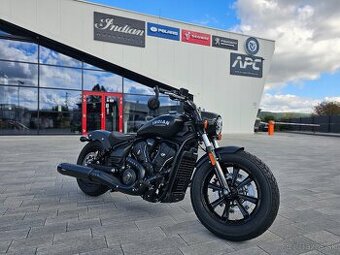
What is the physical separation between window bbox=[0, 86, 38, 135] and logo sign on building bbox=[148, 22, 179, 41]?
7.32 meters

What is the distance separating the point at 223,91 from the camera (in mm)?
20047

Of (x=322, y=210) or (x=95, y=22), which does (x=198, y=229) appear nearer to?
(x=322, y=210)

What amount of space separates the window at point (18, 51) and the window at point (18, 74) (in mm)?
313

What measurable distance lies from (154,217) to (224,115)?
17.1 metres

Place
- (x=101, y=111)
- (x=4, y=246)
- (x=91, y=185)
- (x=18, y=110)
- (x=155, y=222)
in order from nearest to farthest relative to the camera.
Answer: (x=4, y=246) → (x=155, y=222) → (x=91, y=185) → (x=18, y=110) → (x=101, y=111)

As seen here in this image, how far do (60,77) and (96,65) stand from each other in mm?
→ 2095

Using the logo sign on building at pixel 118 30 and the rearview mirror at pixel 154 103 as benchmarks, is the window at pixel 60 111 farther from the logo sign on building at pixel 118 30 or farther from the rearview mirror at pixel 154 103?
the rearview mirror at pixel 154 103

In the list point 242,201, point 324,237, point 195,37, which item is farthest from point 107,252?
point 195,37

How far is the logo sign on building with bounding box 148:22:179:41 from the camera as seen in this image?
694 inches

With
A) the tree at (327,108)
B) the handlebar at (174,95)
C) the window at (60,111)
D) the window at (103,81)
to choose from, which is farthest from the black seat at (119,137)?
the tree at (327,108)

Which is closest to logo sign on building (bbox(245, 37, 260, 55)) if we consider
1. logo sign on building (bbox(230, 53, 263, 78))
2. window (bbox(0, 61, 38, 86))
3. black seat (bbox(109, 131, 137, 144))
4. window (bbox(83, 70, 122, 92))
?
logo sign on building (bbox(230, 53, 263, 78))

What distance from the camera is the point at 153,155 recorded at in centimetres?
335

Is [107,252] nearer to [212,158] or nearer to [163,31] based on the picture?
[212,158]

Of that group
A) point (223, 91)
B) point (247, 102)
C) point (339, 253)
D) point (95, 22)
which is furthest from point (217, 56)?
point (339, 253)
